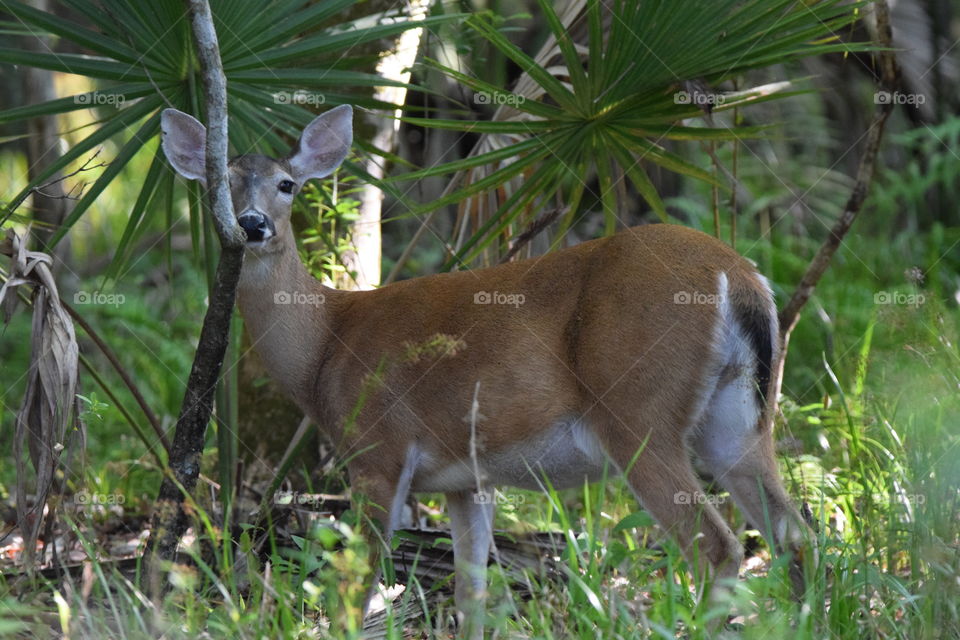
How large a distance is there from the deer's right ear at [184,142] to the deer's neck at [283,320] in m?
0.44

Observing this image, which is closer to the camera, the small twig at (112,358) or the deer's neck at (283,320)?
the small twig at (112,358)

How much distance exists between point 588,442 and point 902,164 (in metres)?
7.91

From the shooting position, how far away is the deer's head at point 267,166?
4695mm

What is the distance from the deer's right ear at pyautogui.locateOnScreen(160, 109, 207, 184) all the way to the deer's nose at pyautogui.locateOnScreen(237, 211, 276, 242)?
22cm

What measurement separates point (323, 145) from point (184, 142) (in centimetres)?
64

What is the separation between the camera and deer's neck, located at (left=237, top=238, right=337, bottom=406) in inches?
198

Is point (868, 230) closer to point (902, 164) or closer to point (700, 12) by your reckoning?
point (902, 164)

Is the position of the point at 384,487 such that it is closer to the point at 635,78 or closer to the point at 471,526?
the point at 471,526

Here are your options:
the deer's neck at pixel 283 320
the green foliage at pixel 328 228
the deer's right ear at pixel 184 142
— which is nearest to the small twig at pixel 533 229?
the green foliage at pixel 328 228

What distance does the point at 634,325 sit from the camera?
4262 mm

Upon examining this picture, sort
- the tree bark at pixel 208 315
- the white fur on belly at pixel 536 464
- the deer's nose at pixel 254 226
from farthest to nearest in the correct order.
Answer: the deer's nose at pixel 254 226, the white fur on belly at pixel 536 464, the tree bark at pixel 208 315

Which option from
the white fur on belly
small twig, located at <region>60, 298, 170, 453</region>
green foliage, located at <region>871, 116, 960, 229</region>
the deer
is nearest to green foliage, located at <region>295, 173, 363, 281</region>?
the deer

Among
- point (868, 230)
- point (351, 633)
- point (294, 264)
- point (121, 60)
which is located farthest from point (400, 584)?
point (868, 230)

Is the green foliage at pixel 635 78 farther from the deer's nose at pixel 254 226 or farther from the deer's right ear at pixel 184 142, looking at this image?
the deer's right ear at pixel 184 142
